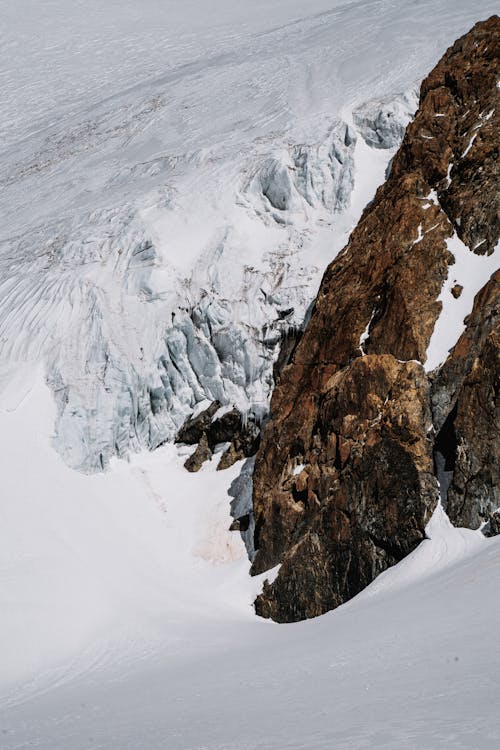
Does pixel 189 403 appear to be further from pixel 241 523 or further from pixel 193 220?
pixel 193 220

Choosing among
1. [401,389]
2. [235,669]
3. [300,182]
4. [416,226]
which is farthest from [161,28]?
[235,669]

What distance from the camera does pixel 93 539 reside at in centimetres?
2594

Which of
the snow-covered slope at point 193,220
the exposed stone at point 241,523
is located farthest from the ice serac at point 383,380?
the snow-covered slope at point 193,220

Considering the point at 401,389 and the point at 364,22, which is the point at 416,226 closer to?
the point at 401,389

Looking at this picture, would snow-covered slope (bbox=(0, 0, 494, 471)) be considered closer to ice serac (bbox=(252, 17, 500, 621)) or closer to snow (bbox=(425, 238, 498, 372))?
ice serac (bbox=(252, 17, 500, 621))

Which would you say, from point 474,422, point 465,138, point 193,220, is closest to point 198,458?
point 193,220

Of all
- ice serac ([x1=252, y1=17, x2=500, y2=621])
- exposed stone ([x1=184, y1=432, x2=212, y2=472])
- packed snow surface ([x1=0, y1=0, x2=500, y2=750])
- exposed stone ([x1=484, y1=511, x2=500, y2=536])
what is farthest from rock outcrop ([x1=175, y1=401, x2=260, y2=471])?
exposed stone ([x1=484, y1=511, x2=500, y2=536])

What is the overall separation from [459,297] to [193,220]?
17.1m

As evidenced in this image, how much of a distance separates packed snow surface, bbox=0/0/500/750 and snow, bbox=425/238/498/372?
584cm

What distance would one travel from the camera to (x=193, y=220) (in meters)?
35.2

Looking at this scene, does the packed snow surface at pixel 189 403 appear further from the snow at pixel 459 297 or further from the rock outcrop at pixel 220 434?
the snow at pixel 459 297

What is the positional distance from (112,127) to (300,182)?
23977mm

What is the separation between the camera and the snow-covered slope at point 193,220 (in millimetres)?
30547

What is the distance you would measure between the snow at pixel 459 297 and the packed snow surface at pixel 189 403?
19.2 feet
